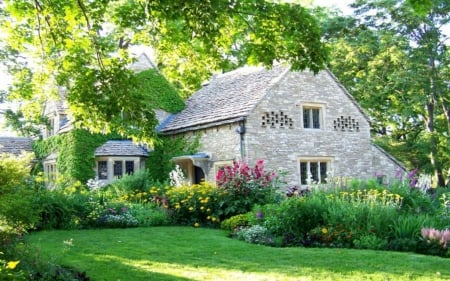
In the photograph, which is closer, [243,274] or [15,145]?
[243,274]

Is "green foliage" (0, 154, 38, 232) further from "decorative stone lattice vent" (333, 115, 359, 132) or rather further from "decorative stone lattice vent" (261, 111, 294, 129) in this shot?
"decorative stone lattice vent" (333, 115, 359, 132)

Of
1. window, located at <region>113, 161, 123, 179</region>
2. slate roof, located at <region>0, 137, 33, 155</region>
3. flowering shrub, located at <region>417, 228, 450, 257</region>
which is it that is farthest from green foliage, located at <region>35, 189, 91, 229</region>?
slate roof, located at <region>0, 137, 33, 155</region>

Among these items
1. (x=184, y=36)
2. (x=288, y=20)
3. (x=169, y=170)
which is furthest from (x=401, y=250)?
(x=169, y=170)

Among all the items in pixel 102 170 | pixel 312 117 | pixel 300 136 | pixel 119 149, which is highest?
pixel 312 117

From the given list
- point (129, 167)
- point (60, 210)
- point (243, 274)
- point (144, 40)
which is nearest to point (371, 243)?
point (243, 274)

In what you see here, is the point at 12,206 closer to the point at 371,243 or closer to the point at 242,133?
the point at 371,243

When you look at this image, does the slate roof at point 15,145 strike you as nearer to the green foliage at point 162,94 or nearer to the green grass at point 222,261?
the green foliage at point 162,94

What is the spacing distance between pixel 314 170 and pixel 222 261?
13234mm

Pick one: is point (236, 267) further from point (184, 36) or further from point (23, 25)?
point (23, 25)

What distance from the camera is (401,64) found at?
2822 cm

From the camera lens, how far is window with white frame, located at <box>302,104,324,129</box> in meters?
21.6

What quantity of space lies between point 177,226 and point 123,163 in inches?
322

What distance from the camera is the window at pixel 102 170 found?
2239 centimetres

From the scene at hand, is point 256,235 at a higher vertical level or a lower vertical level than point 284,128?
lower
